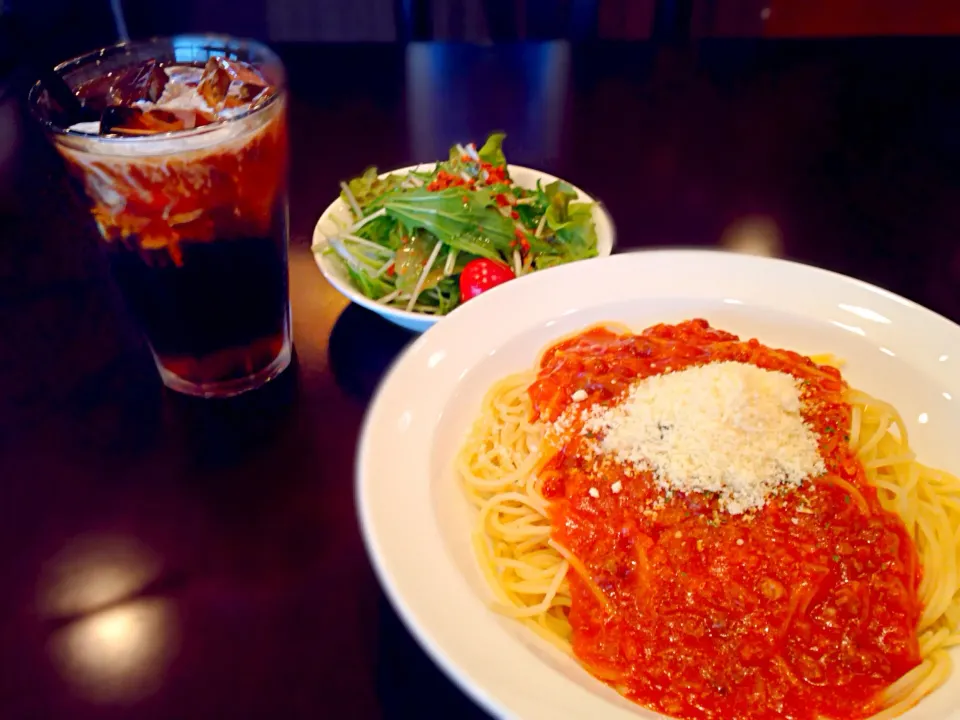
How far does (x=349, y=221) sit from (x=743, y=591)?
2.05m

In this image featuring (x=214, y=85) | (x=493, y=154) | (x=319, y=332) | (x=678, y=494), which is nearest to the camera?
(x=678, y=494)

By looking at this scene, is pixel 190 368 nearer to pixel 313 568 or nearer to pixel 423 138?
pixel 313 568

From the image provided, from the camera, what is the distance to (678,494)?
1816 mm

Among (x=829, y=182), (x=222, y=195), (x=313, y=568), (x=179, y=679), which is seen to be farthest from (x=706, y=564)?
(x=829, y=182)

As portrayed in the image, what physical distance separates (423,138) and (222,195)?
7.35 feet

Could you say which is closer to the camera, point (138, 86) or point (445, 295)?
point (138, 86)

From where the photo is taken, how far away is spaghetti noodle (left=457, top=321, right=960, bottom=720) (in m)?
1.60

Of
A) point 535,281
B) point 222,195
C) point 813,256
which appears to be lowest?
point 813,256

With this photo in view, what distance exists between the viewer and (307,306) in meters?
2.72

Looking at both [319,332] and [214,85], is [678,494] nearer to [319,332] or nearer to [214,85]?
[319,332]

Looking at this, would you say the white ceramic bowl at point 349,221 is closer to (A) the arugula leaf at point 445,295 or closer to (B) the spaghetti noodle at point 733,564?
(A) the arugula leaf at point 445,295

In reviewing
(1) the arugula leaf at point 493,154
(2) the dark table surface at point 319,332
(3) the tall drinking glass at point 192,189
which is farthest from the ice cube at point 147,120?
(1) the arugula leaf at point 493,154

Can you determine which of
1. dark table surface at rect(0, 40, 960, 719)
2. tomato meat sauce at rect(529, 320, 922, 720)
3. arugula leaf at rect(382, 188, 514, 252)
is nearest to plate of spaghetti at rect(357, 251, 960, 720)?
tomato meat sauce at rect(529, 320, 922, 720)

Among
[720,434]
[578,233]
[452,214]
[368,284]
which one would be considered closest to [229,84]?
[368,284]
